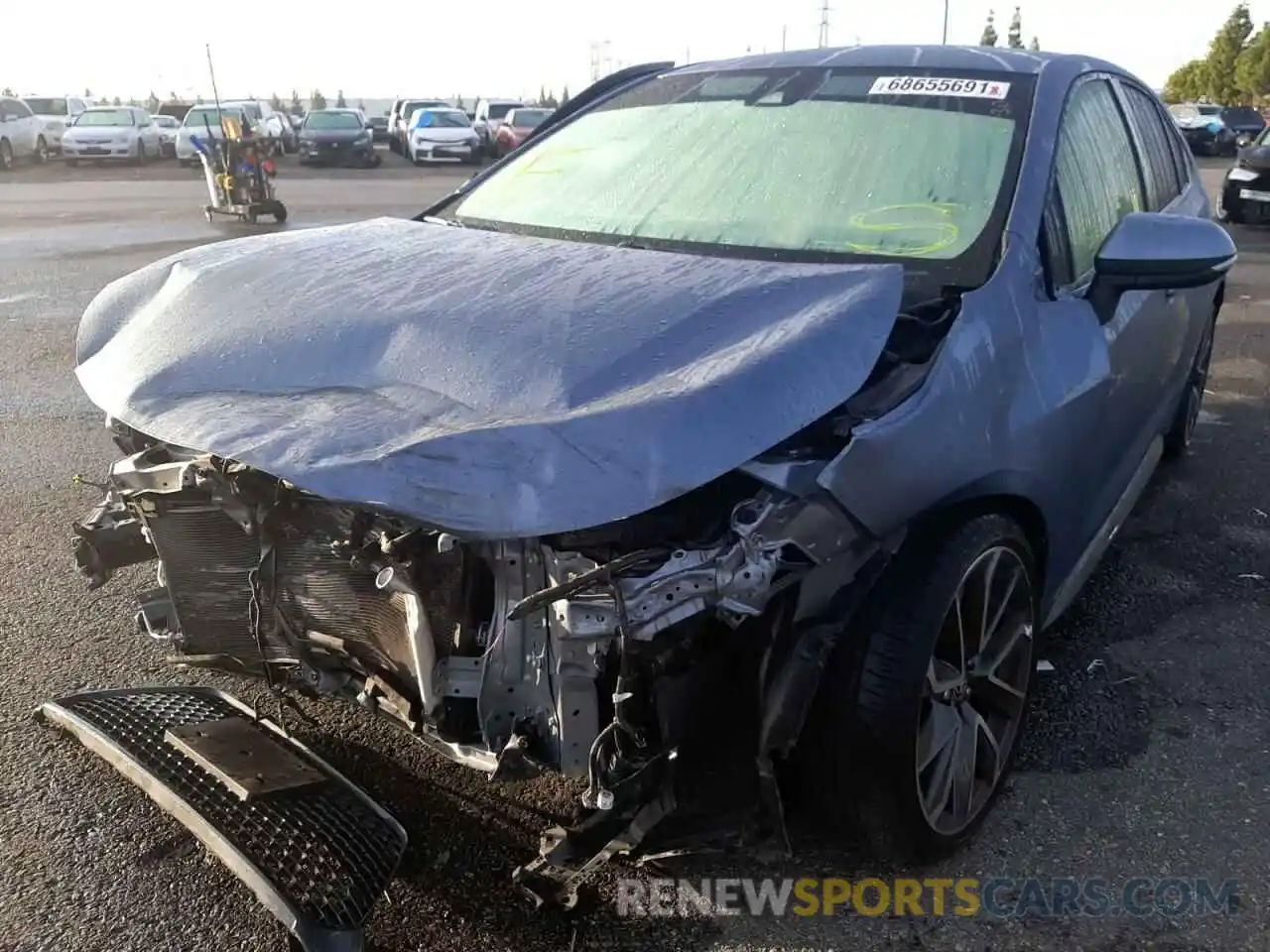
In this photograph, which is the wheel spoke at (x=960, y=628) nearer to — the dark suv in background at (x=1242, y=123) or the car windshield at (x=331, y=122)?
the car windshield at (x=331, y=122)

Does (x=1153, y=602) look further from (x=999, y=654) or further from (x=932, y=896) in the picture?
(x=932, y=896)

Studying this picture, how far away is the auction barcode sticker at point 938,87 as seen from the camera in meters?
3.07

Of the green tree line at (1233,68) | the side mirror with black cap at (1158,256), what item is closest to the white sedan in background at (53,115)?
the side mirror with black cap at (1158,256)

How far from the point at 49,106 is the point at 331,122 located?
997 cm

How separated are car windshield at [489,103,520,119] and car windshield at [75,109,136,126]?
33.4 ft

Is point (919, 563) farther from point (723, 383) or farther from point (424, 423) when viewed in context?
point (424, 423)

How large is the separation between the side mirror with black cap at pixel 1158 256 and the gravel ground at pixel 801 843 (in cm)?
120

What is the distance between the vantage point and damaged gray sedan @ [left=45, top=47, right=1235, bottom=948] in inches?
79.2

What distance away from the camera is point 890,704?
221 cm

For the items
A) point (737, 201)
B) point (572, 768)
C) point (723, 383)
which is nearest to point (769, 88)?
point (737, 201)

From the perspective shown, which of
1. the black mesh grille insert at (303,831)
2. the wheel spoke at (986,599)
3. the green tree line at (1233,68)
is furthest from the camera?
the green tree line at (1233,68)

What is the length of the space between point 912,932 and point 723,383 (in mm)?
1257

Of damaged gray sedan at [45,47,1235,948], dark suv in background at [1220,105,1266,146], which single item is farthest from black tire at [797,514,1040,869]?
dark suv in background at [1220,105,1266,146]

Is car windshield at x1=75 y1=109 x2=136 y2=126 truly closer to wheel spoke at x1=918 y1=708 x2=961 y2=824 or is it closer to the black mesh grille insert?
the black mesh grille insert
